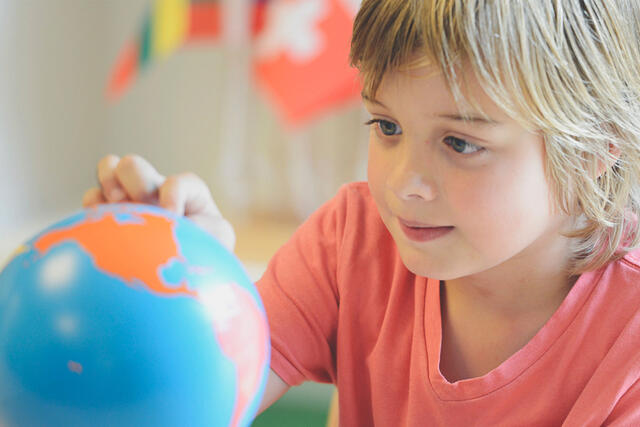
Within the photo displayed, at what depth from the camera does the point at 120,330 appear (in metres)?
0.58

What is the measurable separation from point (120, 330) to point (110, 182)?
1.16 ft

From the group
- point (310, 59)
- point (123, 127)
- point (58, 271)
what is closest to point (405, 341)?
point (58, 271)

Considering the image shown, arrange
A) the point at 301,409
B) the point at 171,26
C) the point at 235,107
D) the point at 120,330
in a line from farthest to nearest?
the point at 235,107 → the point at 171,26 → the point at 301,409 → the point at 120,330

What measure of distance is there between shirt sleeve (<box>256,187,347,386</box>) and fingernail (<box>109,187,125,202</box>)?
0.23 metres

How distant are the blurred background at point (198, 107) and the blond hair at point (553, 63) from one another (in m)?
1.40

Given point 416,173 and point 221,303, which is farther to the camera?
point 416,173

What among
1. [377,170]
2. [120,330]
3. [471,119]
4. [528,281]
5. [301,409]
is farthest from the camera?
[301,409]

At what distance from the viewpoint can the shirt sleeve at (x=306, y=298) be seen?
980 millimetres

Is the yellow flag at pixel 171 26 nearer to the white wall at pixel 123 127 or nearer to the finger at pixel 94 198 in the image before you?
the white wall at pixel 123 127

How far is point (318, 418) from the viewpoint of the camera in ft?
6.89

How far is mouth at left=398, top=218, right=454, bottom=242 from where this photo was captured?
813 millimetres

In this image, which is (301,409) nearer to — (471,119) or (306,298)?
(306,298)

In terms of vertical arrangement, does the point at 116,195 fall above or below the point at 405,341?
above

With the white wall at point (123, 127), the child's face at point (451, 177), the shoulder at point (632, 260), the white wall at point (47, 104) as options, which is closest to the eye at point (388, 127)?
the child's face at point (451, 177)
